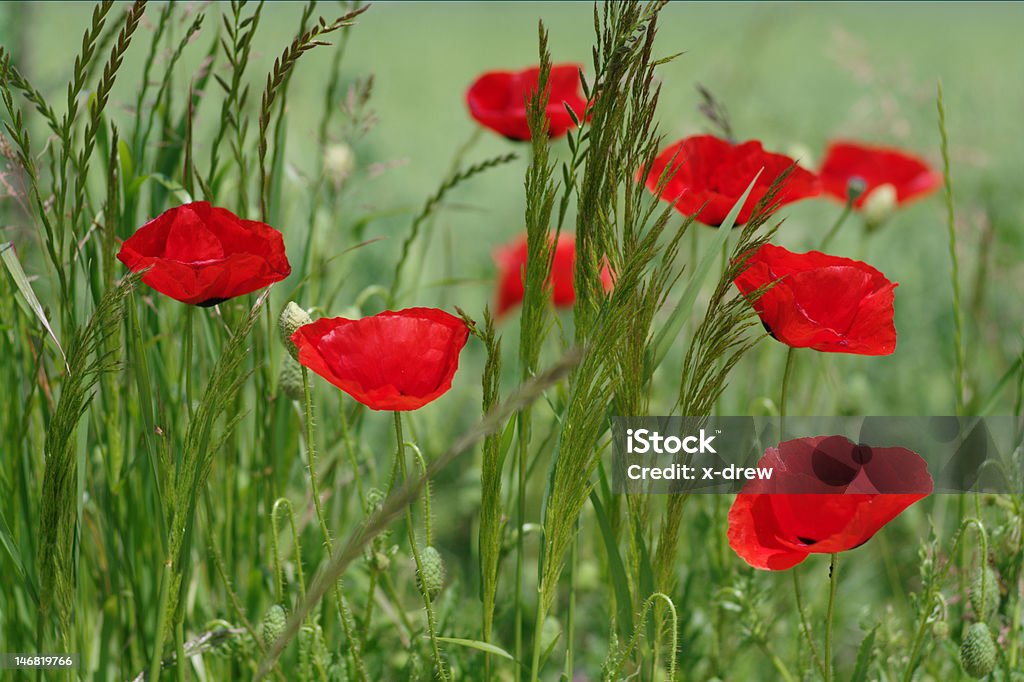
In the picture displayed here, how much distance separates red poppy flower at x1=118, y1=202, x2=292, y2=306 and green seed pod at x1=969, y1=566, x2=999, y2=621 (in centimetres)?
60

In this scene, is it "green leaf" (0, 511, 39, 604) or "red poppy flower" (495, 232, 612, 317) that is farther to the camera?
"red poppy flower" (495, 232, 612, 317)

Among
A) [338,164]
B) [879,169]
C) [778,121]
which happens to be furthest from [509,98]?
[778,121]

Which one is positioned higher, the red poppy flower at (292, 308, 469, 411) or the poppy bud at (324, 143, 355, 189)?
the poppy bud at (324, 143, 355, 189)

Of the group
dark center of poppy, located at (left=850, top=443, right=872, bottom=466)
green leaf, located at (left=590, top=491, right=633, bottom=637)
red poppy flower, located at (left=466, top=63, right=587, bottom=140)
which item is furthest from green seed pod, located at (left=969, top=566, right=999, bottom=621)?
red poppy flower, located at (left=466, top=63, right=587, bottom=140)

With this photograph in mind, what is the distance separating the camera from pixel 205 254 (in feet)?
2.70

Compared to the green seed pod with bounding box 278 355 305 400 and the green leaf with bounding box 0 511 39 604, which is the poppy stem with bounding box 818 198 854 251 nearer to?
the green seed pod with bounding box 278 355 305 400

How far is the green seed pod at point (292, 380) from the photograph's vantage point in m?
0.97

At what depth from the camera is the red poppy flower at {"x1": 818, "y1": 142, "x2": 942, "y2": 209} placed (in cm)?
161

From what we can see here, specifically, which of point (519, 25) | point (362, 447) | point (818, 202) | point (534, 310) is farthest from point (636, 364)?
point (519, 25)

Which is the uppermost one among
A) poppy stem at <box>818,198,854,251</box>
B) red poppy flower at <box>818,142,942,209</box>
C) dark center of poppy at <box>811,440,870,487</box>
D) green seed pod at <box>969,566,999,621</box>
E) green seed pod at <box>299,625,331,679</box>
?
red poppy flower at <box>818,142,942,209</box>

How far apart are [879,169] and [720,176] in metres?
0.77

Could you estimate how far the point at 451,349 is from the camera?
77 cm

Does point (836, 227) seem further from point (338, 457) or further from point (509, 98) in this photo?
point (338, 457)

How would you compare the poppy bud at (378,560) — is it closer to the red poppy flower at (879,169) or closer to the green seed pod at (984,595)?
the green seed pod at (984,595)
